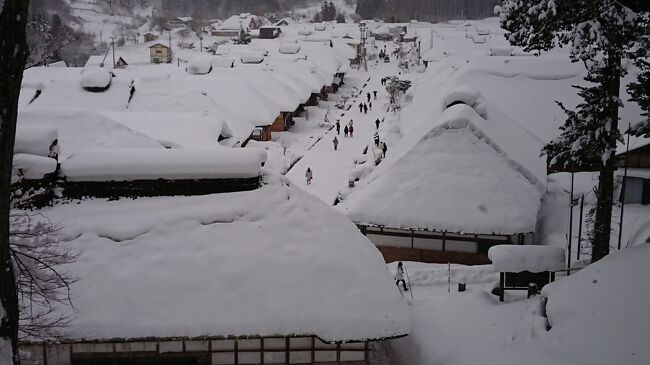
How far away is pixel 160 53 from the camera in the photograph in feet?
274

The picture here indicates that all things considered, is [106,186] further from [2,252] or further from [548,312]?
[548,312]

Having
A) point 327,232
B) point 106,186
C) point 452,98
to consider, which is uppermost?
point 452,98

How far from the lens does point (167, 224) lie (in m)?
11.8

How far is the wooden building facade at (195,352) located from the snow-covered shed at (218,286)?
0.06ft

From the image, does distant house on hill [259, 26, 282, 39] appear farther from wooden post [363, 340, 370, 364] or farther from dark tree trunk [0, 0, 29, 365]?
dark tree trunk [0, 0, 29, 365]

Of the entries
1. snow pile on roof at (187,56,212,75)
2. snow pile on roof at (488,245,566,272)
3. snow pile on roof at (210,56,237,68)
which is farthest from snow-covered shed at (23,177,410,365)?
snow pile on roof at (210,56,237,68)

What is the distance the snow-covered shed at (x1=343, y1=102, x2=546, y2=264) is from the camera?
60.8 feet

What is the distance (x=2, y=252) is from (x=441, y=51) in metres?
67.6

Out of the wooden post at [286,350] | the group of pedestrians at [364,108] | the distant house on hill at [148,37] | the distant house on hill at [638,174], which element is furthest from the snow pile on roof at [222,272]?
the distant house on hill at [148,37]

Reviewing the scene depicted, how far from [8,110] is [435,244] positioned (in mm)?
15106

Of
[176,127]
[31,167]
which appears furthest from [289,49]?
[31,167]

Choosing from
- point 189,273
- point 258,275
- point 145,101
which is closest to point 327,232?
point 258,275

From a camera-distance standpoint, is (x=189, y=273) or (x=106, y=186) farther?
(x=106, y=186)

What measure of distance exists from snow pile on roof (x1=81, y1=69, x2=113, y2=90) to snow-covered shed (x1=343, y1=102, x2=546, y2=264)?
20.9 m
